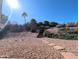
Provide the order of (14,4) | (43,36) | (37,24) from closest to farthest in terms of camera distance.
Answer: (14,4)
(37,24)
(43,36)

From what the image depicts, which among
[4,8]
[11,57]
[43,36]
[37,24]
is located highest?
[4,8]

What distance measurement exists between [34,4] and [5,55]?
131 cm

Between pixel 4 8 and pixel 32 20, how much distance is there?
1.03m

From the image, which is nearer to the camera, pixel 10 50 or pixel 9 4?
pixel 9 4

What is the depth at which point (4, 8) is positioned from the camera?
106 inches

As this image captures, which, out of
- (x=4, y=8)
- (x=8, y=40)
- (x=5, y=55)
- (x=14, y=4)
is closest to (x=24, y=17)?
(x=14, y=4)

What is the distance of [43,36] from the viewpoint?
17.1ft

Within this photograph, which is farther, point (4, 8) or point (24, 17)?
point (24, 17)

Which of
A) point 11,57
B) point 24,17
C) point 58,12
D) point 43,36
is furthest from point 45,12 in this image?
point 43,36

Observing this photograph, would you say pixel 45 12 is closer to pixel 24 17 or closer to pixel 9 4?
pixel 24 17

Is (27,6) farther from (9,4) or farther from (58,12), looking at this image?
(58,12)

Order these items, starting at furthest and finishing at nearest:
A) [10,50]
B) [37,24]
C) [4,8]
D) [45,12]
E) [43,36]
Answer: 1. [43,36]
2. [37,24]
3. [45,12]
4. [10,50]
5. [4,8]

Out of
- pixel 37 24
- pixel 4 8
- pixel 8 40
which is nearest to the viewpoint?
pixel 4 8

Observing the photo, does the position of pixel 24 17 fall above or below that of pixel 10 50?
above
